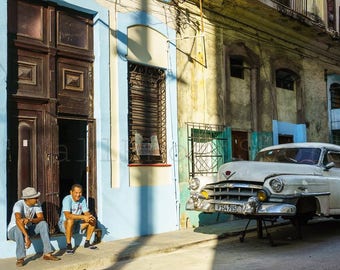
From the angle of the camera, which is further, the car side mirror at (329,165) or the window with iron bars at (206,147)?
the window with iron bars at (206,147)

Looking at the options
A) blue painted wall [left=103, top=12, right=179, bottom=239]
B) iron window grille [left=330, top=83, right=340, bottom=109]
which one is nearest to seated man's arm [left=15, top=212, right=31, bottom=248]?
blue painted wall [left=103, top=12, right=179, bottom=239]

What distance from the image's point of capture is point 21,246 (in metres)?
7.37

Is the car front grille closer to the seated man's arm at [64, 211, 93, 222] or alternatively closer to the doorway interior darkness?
the seated man's arm at [64, 211, 93, 222]

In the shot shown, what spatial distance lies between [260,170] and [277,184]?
2.09 feet

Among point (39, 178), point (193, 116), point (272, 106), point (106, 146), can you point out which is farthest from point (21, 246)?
point (272, 106)

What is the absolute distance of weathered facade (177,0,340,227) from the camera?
12102 mm

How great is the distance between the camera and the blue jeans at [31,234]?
7355mm

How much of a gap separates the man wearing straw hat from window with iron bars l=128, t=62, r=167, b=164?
9.59 ft

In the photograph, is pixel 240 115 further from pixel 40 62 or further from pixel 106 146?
pixel 40 62

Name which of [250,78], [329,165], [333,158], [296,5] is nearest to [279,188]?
[329,165]

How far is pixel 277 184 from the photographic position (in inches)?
326

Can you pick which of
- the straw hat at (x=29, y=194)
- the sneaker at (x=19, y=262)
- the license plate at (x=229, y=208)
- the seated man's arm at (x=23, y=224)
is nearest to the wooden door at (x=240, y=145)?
the license plate at (x=229, y=208)

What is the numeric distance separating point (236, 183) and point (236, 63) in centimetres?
626

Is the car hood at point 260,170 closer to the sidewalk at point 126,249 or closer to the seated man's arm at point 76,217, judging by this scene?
the sidewalk at point 126,249
